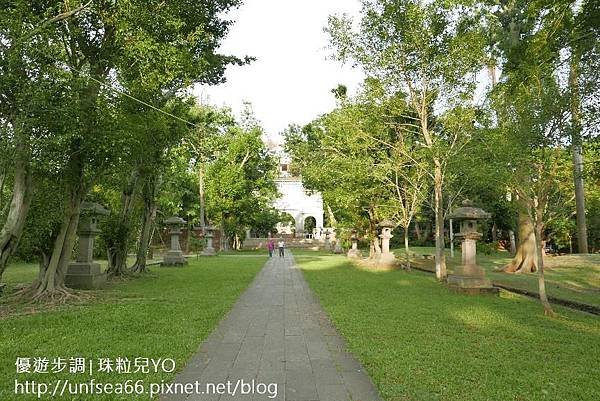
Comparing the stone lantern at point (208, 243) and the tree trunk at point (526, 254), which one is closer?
the tree trunk at point (526, 254)

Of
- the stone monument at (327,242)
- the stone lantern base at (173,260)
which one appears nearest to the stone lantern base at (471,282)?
the stone lantern base at (173,260)

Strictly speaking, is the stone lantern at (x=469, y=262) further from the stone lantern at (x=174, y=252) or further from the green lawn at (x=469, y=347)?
the stone lantern at (x=174, y=252)

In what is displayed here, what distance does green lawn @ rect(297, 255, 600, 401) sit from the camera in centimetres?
403

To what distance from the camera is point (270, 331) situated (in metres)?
6.36

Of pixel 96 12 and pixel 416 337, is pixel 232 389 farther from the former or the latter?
pixel 96 12

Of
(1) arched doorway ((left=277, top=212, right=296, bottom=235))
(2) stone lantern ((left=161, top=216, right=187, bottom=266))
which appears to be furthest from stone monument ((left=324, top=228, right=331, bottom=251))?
(2) stone lantern ((left=161, top=216, right=187, bottom=266))

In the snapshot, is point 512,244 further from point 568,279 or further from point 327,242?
point 568,279

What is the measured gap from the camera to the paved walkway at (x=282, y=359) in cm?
391

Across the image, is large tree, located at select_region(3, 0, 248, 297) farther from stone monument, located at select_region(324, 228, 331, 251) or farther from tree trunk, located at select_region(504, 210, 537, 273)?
stone monument, located at select_region(324, 228, 331, 251)

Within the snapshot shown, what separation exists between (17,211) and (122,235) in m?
6.15

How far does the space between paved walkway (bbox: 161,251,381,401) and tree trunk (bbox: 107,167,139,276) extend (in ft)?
25.7

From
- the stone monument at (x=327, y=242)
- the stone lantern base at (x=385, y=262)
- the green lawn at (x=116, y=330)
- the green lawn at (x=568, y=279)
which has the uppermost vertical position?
the stone monument at (x=327, y=242)

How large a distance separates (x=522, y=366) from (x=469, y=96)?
1047 cm

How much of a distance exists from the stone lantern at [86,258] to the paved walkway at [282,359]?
5.68m
